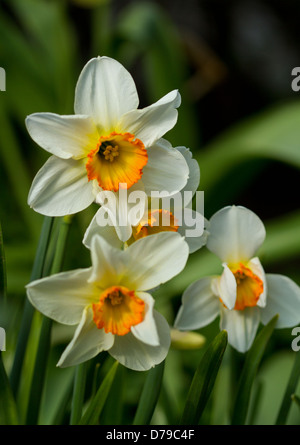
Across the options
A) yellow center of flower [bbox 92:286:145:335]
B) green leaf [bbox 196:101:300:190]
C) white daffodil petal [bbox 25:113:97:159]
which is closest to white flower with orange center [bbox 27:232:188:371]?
yellow center of flower [bbox 92:286:145:335]

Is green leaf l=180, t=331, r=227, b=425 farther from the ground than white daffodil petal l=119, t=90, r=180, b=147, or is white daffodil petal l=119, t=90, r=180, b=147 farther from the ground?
white daffodil petal l=119, t=90, r=180, b=147

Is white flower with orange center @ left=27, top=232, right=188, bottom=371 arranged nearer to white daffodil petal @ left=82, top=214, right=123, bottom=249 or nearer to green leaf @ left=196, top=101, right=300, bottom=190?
white daffodil petal @ left=82, top=214, right=123, bottom=249

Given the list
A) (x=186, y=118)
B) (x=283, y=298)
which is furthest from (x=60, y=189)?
(x=186, y=118)

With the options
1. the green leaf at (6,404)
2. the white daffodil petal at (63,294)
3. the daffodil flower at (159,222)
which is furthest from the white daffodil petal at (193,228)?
the green leaf at (6,404)

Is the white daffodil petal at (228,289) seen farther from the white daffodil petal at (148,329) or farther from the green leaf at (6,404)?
the green leaf at (6,404)

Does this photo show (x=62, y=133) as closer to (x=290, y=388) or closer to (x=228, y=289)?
(x=228, y=289)
